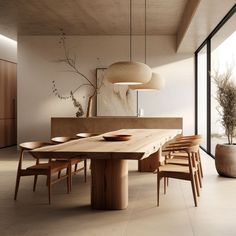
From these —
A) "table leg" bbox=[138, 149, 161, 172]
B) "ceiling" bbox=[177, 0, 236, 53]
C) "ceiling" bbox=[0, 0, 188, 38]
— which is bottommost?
"table leg" bbox=[138, 149, 161, 172]

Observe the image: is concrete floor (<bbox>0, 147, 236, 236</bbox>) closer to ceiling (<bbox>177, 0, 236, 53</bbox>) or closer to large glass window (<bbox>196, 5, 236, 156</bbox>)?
large glass window (<bbox>196, 5, 236, 156</bbox>)

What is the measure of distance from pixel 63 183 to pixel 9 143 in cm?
634

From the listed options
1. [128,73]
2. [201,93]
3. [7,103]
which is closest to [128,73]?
[128,73]

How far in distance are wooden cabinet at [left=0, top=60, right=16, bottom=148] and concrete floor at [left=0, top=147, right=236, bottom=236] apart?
5.77 meters

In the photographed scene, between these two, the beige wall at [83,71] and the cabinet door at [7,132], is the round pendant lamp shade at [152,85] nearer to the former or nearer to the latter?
the beige wall at [83,71]

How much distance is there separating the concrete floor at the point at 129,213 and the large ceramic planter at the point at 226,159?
12.8 inches

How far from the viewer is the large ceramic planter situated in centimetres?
635

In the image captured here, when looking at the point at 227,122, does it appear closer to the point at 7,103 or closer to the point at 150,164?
the point at 150,164

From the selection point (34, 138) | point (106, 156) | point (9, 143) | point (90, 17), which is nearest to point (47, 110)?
point (34, 138)

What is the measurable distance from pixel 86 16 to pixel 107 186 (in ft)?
17.0

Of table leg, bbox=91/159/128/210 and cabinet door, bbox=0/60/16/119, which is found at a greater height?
cabinet door, bbox=0/60/16/119

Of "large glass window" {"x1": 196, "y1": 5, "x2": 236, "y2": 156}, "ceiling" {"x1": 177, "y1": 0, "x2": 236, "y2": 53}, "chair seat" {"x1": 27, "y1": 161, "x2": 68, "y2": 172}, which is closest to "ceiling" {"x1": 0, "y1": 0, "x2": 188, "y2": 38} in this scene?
"ceiling" {"x1": 177, "y1": 0, "x2": 236, "y2": 53}

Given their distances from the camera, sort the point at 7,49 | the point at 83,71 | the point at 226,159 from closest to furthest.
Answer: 1. the point at 226,159
2. the point at 83,71
3. the point at 7,49

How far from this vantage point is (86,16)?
28.4 feet
